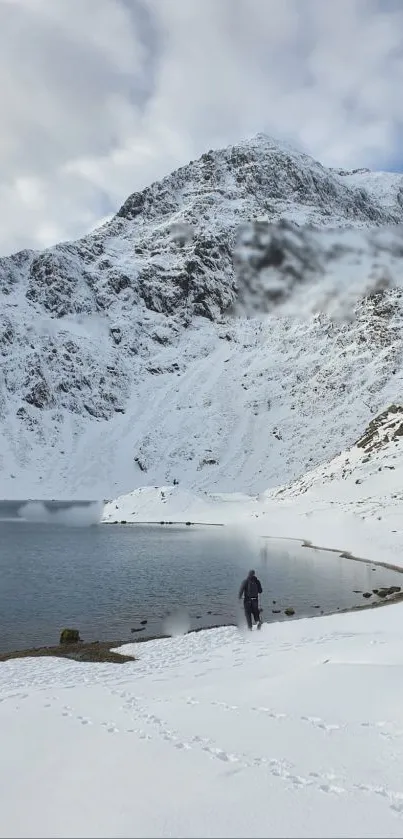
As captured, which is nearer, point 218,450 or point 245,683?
point 245,683

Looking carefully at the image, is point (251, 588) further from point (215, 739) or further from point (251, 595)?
point (215, 739)

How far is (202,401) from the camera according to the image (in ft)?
594

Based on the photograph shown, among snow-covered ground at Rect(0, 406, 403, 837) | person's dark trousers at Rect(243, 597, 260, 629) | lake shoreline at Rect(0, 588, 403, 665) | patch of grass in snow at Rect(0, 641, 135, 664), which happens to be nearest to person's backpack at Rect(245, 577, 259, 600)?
person's dark trousers at Rect(243, 597, 260, 629)

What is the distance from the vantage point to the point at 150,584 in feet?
124

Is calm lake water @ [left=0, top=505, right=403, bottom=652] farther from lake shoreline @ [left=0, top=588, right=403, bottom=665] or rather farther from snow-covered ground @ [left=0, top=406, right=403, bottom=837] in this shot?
snow-covered ground @ [left=0, top=406, right=403, bottom=837]

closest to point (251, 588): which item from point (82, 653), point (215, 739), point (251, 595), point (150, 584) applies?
point (251, 595)

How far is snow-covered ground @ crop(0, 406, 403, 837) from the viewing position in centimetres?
639

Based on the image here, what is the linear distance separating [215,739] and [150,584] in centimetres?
2937

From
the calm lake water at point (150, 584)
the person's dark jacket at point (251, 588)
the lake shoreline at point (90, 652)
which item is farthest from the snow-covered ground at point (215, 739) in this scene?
the calm lake water at point (150, 584)

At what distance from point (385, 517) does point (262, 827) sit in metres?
45.7

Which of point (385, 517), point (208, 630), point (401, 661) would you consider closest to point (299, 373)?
point (385, 517)

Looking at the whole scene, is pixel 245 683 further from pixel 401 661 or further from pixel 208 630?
pixel 208 630

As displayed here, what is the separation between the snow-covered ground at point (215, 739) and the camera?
252 inches

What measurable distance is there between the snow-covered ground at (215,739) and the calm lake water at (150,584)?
261 inches
